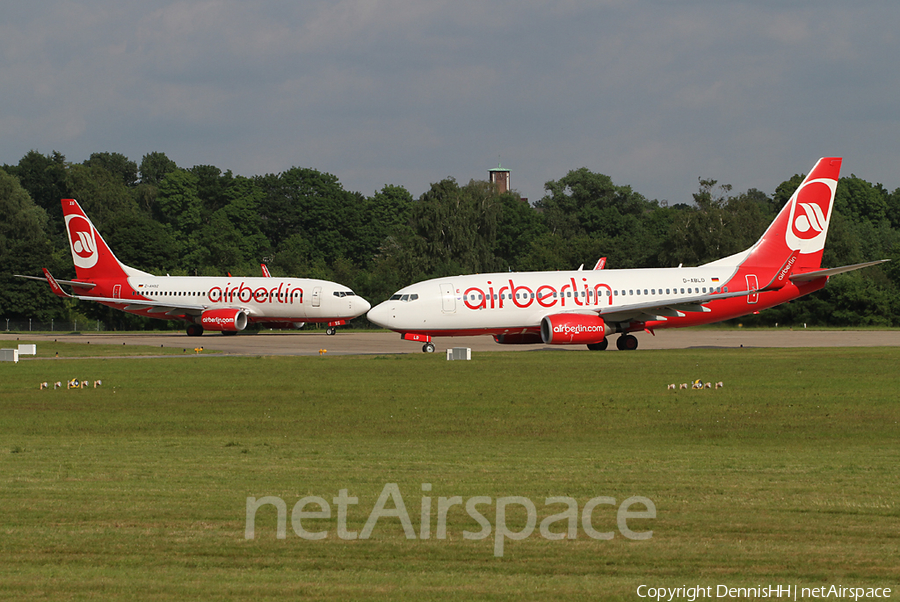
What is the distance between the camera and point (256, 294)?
6141cm

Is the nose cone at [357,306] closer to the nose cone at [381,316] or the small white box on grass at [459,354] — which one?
the nose cone at [381,316]

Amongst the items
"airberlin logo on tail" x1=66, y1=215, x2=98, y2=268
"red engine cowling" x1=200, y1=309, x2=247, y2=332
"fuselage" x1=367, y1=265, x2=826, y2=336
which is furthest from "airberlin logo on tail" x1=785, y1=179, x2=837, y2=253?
"airberlin logo on tail" x1=66, y1=215, x2=98, y2=268

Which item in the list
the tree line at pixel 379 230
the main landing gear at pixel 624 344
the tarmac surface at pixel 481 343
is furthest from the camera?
the tree line at pixel 379 230

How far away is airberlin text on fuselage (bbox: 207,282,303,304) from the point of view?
60.4 m

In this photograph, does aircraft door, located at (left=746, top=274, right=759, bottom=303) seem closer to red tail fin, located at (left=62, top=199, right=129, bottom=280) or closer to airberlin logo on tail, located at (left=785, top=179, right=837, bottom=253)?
airberlin logo on tail, located at (left=785, top=179, right=837, bottom=253)

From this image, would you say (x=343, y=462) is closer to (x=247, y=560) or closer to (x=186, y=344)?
(x=247, y=560)

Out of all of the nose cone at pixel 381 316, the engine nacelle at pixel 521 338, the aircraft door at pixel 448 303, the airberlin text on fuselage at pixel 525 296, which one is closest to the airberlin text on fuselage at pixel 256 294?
the nose cone at pixel 381 316

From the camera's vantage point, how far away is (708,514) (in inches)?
395

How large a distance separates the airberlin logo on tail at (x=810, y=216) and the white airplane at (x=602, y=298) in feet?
0.21

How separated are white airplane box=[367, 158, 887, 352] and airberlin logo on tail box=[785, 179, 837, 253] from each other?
0.21 ft

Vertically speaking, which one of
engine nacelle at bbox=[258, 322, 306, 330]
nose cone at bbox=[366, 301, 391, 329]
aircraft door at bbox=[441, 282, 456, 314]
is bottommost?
engine nacelle at bbox=[258, 322, 306, 330]

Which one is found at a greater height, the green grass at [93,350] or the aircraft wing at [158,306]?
the aircraft wing at [158,306]

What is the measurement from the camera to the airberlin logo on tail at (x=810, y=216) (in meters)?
44.9

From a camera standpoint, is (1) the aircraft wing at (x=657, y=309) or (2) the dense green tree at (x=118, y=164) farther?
(2) the dense green tree at (x=118, y=164)
